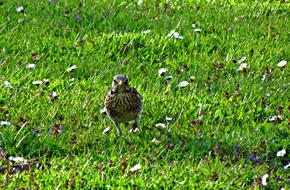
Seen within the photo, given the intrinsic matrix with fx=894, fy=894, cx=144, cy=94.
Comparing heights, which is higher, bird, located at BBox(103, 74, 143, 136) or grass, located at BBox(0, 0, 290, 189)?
bird, located at BBox(103, 74, 143, 136)

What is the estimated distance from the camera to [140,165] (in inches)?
285

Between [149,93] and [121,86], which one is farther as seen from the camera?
[149,93]

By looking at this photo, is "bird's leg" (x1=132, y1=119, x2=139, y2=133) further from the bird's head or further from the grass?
the bird's head

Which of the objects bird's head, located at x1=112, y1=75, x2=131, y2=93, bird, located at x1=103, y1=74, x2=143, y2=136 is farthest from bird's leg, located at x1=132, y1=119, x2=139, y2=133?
bird's head, located at x1=112, y1=75, x2=131, y2=93

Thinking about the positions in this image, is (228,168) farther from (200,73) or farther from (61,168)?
(200,73)

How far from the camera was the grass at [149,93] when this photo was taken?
7219 mm

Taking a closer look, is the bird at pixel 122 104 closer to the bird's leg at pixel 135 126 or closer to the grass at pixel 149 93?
the bird's leg at pixel 135 126

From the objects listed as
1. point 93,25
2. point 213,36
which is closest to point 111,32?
point 93,25

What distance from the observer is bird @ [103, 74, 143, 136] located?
809 centimetres

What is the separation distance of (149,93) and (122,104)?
0.81 metres

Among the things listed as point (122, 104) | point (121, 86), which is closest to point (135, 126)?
point (122, 104)

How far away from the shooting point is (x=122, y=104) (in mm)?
8164

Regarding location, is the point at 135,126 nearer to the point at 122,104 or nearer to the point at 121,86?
the point at 122,104

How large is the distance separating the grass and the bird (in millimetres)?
173
